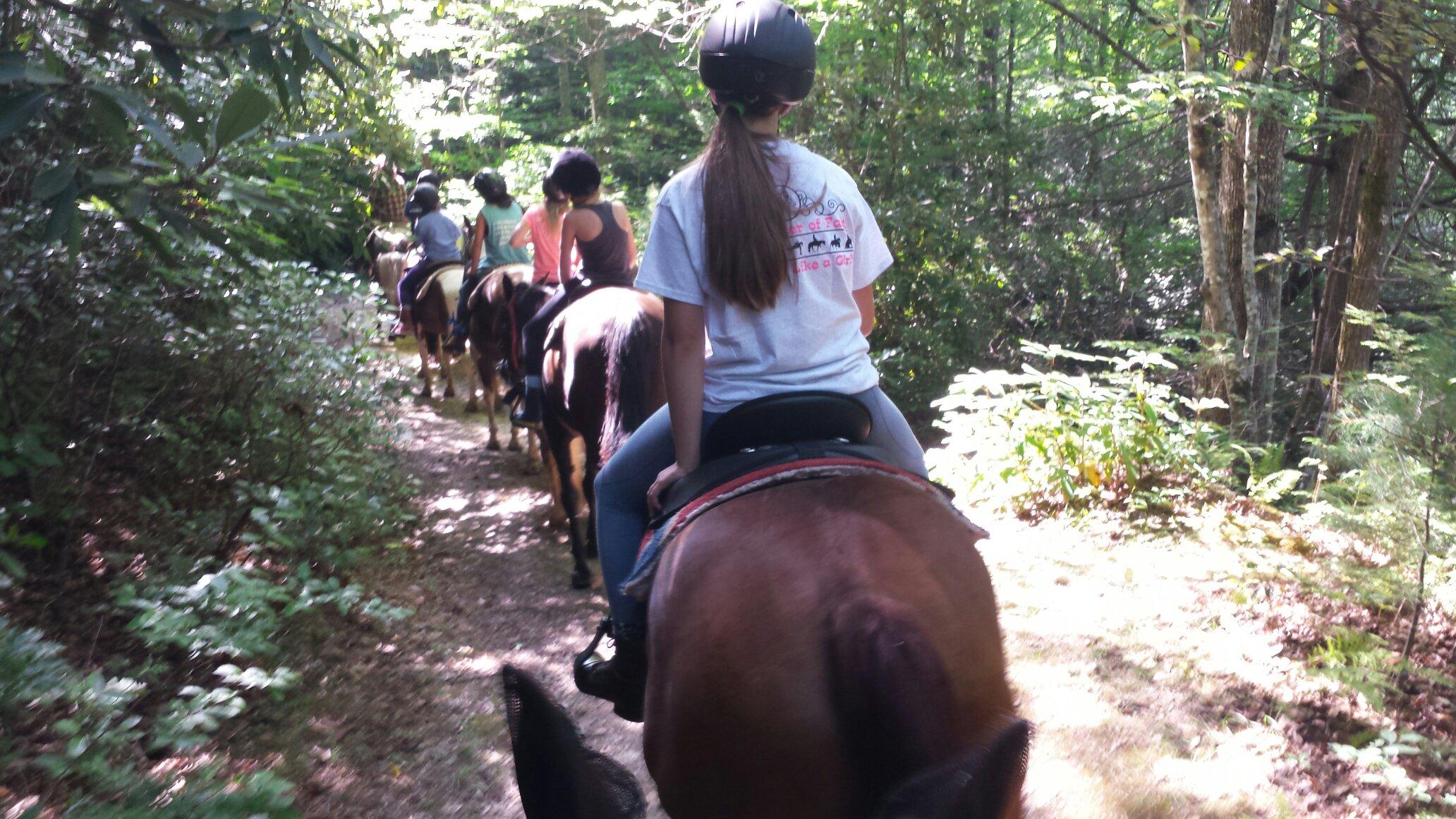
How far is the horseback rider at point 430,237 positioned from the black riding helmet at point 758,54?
9.46m

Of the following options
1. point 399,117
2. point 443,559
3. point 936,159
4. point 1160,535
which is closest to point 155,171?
point 443,559

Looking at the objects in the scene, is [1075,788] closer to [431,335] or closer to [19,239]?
[19,239]

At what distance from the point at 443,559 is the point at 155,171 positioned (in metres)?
3.21

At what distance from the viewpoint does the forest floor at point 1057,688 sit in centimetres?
362

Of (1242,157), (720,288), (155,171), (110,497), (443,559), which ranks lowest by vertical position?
(443,559)

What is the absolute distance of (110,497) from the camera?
4973 millimetres

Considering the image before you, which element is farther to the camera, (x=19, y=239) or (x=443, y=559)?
(x=443, y=559)

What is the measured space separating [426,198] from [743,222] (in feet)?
32.3

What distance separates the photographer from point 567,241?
6281 mm

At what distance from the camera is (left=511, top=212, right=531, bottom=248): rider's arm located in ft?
25.7

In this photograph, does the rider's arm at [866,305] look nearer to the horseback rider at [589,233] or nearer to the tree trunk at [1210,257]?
the horseback rider at [589,233]

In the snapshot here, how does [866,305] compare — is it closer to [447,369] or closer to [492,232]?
[492,232]

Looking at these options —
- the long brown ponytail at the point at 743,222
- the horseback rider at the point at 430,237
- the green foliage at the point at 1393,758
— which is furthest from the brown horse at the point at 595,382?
the horseback rider at the point at 430,237

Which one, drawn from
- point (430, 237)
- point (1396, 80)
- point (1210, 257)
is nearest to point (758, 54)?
point (1396, 80)
